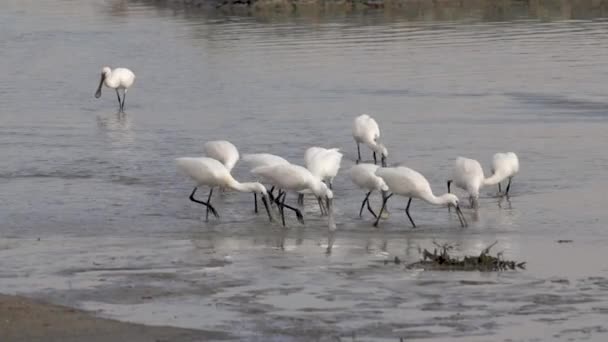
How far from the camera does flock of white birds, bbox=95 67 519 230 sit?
12102 mm

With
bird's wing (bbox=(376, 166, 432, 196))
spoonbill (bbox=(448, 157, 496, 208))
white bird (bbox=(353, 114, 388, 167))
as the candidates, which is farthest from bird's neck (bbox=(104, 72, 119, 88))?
bird's wing (bbox=(376, 166, 432, 196))

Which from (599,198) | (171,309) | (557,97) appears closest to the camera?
(171,309)

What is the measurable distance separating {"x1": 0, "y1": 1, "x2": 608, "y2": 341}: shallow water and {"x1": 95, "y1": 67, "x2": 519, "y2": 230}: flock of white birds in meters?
0.22

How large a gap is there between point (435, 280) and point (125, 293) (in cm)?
199

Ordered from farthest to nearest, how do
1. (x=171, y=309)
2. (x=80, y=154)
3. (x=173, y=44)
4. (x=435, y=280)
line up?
(x=173, y=44)
(x=80, y=154)
(x=435, y=280)
(x=171, y=309)

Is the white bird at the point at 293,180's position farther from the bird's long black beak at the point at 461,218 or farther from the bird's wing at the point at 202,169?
the bird's long black beak at the point at 461,218

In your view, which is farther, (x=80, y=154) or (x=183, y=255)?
(x=80, y=154)

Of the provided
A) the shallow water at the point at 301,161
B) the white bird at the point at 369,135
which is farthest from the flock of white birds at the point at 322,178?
the white bird at the point at 369,135

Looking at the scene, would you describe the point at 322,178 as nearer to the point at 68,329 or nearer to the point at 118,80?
the point at 68,329

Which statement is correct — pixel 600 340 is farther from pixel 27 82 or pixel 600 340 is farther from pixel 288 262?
pixel 27 82

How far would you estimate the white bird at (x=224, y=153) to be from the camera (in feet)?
45.4

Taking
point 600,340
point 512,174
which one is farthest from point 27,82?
point 600,340

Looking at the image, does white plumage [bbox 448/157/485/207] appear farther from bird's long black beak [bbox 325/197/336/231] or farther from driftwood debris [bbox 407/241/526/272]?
driftwood debris [bbox 407/241/526/272]

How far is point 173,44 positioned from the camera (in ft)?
102
